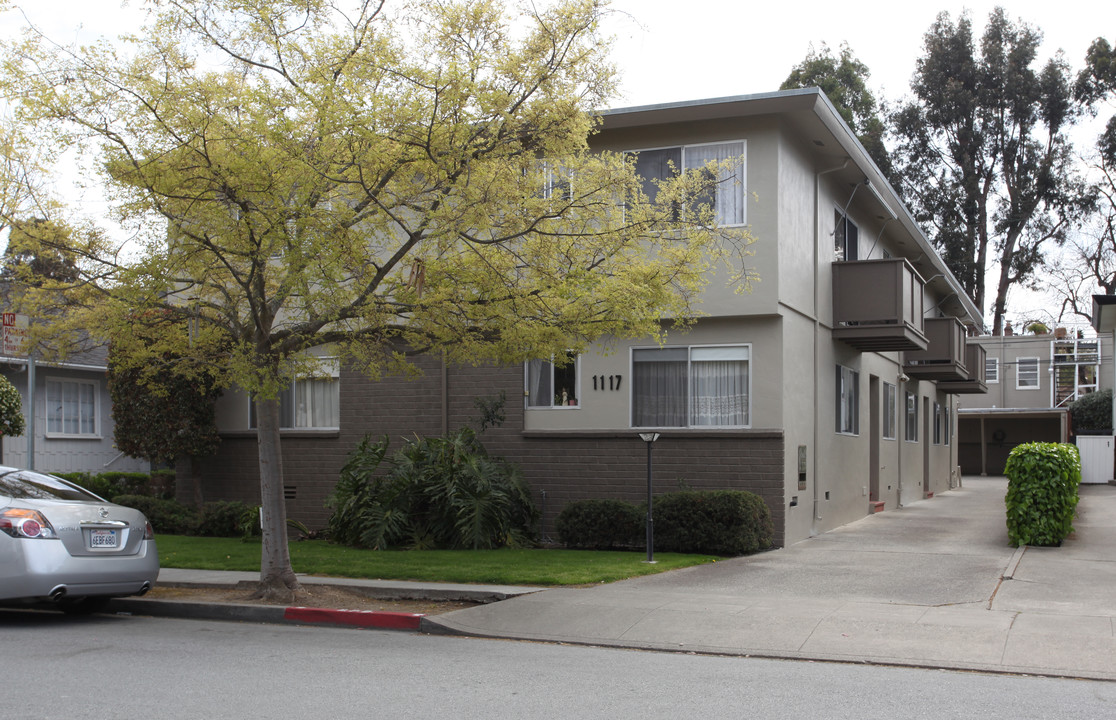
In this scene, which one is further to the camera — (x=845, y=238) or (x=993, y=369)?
(x=993, y=369)

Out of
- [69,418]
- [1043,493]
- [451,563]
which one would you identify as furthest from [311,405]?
[1043,493]

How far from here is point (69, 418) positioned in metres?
24.3

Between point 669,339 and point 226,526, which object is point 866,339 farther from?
point 226,526

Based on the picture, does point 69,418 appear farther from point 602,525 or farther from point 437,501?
point 602,525

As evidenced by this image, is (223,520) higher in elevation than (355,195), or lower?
lower

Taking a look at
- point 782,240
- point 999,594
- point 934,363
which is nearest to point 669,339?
point 782,240

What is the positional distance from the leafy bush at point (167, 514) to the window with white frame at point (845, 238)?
12.3 meters

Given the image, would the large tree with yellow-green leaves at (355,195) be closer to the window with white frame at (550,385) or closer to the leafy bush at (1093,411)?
the window with white frame at (550,385)

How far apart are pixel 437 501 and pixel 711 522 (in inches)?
155

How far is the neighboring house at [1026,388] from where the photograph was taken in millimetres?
40625

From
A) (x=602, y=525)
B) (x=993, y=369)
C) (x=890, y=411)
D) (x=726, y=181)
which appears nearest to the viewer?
(x=602, y=525)

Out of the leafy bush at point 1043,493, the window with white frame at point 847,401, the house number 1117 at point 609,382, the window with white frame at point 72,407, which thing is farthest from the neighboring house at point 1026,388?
the window with white frame at point 72,407

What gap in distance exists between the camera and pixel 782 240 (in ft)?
49.8

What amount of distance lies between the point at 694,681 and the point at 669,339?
28.7ft
